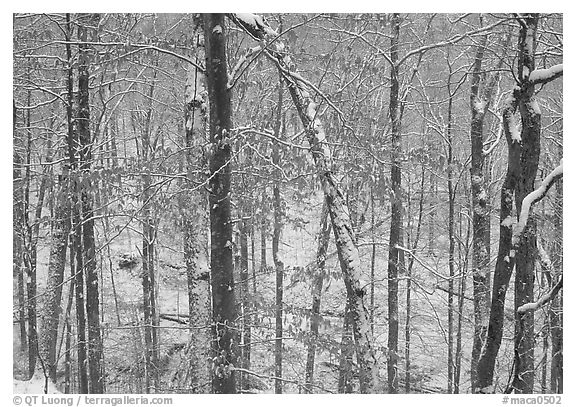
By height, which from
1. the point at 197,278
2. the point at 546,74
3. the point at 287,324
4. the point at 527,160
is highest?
the point at 546,74

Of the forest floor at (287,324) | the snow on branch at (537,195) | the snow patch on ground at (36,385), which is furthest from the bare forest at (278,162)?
the forest floor at (287,324)

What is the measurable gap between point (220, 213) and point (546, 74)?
12.5 feet

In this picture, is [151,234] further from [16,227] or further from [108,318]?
[108,318]

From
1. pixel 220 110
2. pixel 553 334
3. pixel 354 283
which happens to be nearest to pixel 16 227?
pixel 220 110

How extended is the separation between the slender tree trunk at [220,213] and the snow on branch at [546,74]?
3.40 m

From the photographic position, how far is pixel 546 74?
492 cm

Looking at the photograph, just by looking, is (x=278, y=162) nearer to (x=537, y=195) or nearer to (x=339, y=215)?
(x=339, y=215)

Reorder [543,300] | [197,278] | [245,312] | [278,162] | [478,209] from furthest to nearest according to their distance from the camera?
[478,209] → [197,278] → [245,312] → [278,162] → [543,300]

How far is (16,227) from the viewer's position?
8664mm

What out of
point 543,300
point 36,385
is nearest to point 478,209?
point 543,300

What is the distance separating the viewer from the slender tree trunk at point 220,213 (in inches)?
175

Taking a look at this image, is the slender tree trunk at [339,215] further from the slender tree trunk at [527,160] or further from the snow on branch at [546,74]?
the snow on branch at [546,74]

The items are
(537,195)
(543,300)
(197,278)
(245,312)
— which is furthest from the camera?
(197,278)
